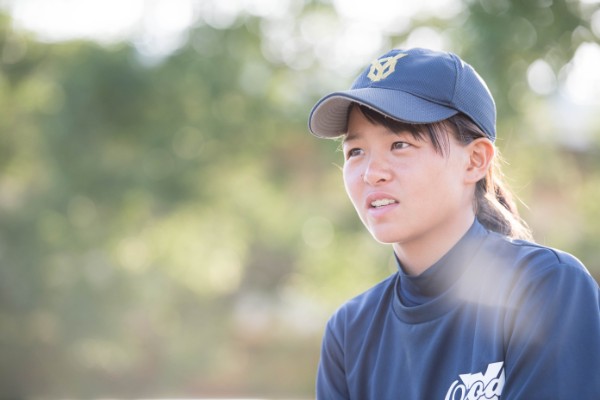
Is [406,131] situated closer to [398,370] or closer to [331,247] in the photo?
[398,370]

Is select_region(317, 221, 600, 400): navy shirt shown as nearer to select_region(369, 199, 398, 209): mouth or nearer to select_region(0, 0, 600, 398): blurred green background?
select_region(369, 199, 398, 209): mouth

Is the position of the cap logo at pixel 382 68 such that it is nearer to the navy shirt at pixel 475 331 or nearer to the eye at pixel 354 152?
the eye at pixel 354 152

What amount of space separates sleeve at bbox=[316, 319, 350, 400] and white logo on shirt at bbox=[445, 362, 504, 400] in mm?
422

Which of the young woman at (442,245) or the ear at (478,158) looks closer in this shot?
the young woman at (442,245)

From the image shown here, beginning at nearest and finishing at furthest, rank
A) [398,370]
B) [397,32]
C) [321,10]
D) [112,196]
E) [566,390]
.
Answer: [566,390] < [398,370] < [397,32] < [321,10] < [112,196]

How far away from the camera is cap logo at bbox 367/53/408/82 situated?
188 centimetres

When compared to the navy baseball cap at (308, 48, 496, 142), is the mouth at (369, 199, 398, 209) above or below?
below

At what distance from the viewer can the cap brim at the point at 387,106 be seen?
5.75ft

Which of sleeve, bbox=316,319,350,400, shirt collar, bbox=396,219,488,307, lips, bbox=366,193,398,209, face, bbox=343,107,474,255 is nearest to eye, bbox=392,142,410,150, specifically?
face, bbox=343,107,474,255

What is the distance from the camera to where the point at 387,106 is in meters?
1.76

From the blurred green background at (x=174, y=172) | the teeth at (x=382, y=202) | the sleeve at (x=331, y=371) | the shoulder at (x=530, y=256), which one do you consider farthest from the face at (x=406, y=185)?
the blurred green background at (x=174, y=172)

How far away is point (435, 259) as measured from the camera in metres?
1.86

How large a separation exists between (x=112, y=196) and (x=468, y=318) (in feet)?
27.2

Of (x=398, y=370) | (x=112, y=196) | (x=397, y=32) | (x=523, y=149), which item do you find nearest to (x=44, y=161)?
(x=112, y=196)
